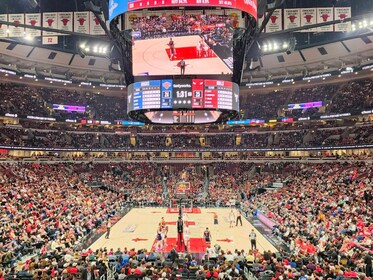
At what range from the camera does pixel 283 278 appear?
11.5m

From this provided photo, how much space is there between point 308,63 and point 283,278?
140 ft

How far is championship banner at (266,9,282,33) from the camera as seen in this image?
62.0 ft

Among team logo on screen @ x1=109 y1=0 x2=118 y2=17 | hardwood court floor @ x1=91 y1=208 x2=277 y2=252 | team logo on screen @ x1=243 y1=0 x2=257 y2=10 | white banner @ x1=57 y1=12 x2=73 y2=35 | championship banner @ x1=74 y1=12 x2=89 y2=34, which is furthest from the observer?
hardwood court floor @ x1=91 y1=208 x2=277 y2=252

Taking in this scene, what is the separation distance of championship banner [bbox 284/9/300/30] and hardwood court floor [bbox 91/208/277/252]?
40.5 feet

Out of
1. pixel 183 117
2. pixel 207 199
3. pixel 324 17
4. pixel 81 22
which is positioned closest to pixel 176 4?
pixel 81 22

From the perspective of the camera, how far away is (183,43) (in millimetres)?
18688

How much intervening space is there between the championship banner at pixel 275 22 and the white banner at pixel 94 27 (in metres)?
8.98

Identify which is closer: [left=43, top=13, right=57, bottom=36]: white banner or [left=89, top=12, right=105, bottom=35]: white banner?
[left=43, top=13, right=57, bottom=36]: white banner

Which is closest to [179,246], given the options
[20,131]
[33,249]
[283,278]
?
[33,249]

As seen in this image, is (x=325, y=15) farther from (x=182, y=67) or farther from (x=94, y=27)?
(x=94, y=27)

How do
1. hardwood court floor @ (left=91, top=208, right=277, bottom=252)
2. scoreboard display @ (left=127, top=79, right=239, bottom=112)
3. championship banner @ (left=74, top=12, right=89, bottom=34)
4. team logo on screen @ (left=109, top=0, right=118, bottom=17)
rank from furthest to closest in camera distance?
hardwood court floor @ (left=91, top=208, right=277, bottom=252), scoreboard display @ (left=127, top=79, right=239, bottom=112), championship banner @ (left=74, top=12, right=89, bottom=34), team logo on screen @ (left=109, top=0, right=118, bottom=17)

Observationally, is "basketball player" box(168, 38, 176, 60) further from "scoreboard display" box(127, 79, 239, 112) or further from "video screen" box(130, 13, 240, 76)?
"scoreboard display" box(127, 79, 239, 112)

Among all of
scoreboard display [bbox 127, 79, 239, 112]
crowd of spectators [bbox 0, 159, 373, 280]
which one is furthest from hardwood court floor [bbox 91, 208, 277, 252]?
scoreboard display [bbox 127, 79, 239, 112]

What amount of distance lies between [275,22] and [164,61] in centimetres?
612
